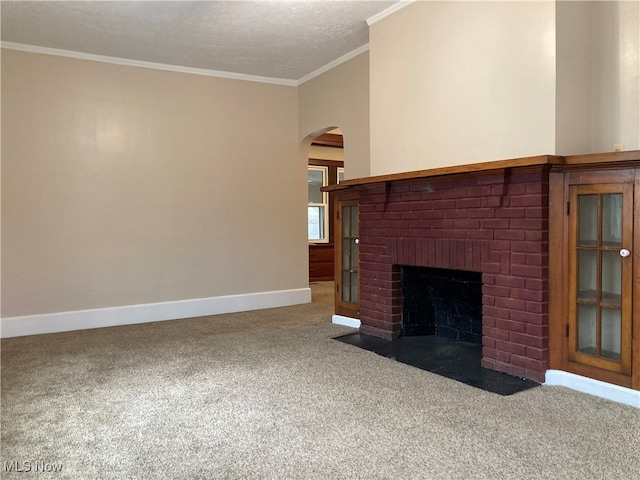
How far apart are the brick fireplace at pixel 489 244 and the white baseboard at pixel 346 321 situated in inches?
20.6

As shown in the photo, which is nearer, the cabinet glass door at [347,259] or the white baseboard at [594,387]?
the white baseboard at [594,387]

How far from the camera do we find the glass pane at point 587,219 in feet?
9.11

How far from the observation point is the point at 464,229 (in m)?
3.31

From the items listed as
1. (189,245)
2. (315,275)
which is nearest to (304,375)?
(189,245)

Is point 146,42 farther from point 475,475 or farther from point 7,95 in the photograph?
point 475,475

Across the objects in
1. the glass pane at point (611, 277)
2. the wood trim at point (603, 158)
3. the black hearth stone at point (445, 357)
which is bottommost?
the black hearth stone at point (445, 357)

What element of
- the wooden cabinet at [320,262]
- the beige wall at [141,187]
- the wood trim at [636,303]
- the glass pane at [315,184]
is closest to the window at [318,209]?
the glass pane at [315,184]

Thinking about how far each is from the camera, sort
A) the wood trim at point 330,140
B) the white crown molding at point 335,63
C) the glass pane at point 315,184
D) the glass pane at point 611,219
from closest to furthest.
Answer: the glass pane at point 611,219
the white crown molding at point 335,63
the wood trim at point 330,140
the glass pane at point 315,184

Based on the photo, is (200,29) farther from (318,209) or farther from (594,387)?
(318,209)

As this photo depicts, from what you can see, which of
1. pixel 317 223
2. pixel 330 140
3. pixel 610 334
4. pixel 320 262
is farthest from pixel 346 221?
pixel 317 223

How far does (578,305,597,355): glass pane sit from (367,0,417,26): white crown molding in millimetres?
2634

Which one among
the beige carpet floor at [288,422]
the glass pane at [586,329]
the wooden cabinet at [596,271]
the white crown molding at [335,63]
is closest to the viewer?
the beige carpet floor at [288,422]

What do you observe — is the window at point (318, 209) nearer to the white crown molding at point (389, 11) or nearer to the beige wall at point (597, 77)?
the white crown molding at point (389, 11)

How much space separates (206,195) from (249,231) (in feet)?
2.22
